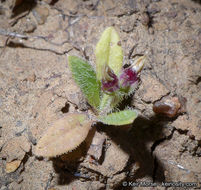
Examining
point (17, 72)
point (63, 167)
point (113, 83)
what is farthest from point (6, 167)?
point (113, 83)

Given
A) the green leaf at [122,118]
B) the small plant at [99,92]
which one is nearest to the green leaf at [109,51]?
the small plant at [99,92]

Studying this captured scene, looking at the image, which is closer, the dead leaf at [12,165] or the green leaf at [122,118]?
the green leaf at [122,118]

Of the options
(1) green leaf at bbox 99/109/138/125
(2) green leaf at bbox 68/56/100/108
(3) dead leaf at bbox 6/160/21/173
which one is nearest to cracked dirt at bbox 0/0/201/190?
(3) dead leaf at bbox 6/160/21/173

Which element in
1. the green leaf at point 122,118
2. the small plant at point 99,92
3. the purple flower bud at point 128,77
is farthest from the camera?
the purple flower bud at point 128,77

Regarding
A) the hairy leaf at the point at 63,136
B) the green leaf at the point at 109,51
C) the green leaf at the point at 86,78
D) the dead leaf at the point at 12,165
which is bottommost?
the dead leaf at the point at 12,165

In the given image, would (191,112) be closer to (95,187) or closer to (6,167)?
(95,187)

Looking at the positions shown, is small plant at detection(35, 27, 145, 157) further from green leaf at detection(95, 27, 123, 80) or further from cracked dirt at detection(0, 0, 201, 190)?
cracked dirt at detection(0, 0, 201, 190)

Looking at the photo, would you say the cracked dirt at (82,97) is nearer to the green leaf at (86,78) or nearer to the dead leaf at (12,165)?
the dead leaf at (12,165)
